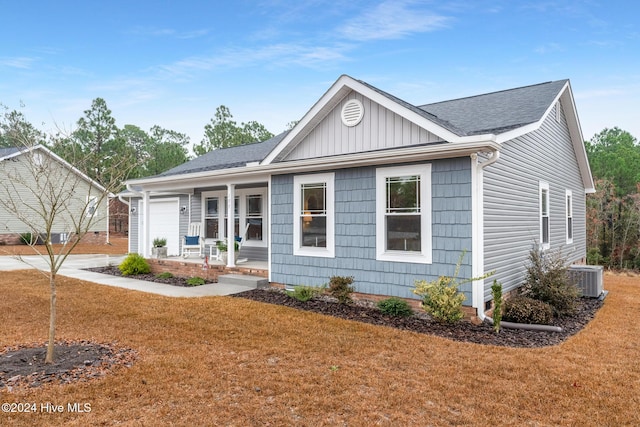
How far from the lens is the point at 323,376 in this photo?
4105mm

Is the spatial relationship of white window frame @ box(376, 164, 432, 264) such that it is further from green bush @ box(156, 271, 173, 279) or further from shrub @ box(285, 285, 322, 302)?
green bush @ box(156, 271, 173, 279)

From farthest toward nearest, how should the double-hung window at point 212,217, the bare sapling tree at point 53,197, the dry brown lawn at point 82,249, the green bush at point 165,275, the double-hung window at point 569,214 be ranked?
the dry brown lawn at point 82,249, the double-hung window at point 212,217, the double-hung window at point 569,214, the green bush at point 165,275, the bare sapling tree at point 53,197

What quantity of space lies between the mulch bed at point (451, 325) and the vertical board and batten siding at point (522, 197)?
93 centimetres

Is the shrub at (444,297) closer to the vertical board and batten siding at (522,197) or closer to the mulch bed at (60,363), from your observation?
the vertical board and batten siding at (522,197)

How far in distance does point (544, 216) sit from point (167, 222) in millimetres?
12540

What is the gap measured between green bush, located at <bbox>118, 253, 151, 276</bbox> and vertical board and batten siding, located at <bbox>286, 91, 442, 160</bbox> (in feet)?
20.8

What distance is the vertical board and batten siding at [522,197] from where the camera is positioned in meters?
6.92

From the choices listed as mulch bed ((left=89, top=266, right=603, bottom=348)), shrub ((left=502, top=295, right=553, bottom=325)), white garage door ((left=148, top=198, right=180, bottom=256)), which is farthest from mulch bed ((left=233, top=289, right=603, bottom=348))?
white garage door ((left=148, top=198, right=180, bottom=256))

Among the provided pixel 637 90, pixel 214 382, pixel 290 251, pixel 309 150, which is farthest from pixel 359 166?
pixel 637 90

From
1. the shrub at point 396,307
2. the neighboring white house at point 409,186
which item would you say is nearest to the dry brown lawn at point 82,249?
the neighboring white house at point 409,186

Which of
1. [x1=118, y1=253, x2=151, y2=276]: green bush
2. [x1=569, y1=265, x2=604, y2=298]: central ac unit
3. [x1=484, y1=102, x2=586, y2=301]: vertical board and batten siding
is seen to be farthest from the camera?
[x1=118, y1=253, x2=151, y2=276]: green bush

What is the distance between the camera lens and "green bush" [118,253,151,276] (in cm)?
1169

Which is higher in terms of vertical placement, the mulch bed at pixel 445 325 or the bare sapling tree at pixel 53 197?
the bare sapling tree at pixel 53 197

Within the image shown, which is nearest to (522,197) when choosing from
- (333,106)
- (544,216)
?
(544,216)
